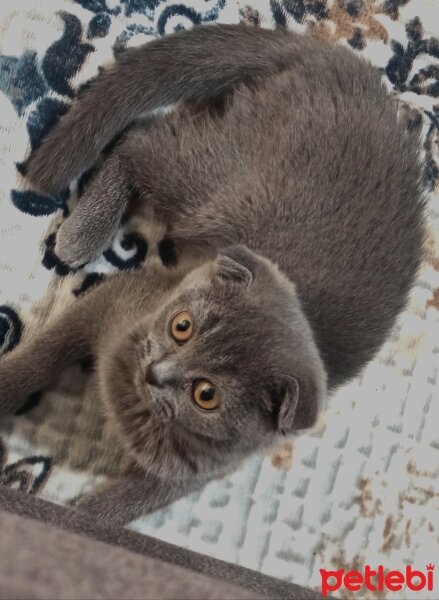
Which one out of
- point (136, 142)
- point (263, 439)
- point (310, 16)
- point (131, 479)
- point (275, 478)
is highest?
point (310, 16)

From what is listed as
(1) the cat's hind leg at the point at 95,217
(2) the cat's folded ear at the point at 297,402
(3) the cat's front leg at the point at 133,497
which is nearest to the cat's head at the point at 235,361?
(2) the cat's folded ear at the point at 297,402

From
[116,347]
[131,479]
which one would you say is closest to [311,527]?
[131,479]

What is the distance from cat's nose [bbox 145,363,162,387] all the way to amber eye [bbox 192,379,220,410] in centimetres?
5

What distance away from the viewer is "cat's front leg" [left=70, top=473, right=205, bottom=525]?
108 cm

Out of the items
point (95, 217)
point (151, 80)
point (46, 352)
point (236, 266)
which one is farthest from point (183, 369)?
point (151, 80)

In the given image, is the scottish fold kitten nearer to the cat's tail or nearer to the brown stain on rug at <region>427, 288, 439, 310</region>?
the cat's tail

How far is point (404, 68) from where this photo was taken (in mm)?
1447

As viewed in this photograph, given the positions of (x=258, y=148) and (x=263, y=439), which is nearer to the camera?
(x=263, y=439)

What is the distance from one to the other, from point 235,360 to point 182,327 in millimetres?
93

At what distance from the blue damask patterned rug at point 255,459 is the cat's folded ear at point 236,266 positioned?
0.34 meters

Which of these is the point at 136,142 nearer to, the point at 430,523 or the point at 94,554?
the point at 94,554

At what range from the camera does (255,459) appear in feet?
3.89

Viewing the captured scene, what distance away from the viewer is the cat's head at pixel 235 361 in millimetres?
930

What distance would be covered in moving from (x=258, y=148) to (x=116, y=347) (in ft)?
1.34
